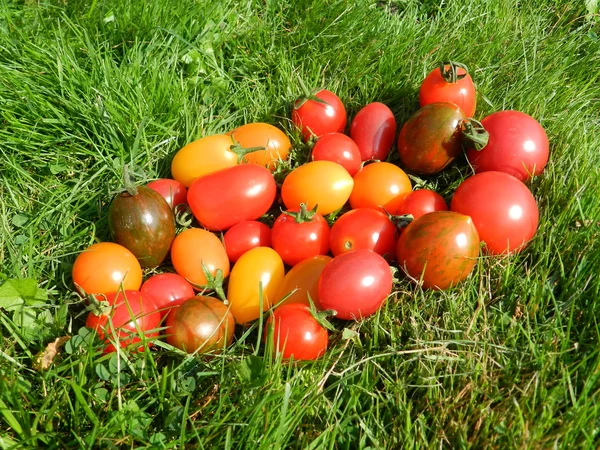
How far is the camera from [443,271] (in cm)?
233

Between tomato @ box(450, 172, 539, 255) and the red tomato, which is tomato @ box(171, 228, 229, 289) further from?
tomato @ box(450, 172, 539, 255)

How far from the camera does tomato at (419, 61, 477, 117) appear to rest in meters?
2.88

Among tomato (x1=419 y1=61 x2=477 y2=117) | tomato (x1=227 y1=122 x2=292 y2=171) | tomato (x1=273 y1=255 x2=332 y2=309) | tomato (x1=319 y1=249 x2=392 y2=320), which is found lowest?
tomato (x1=273 y1=255 x2=332 y2=309)

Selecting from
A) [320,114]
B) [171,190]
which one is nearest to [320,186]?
[320,114]

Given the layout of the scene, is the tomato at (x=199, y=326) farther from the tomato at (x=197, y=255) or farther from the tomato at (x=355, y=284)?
the tomato at (x=355, y=284)

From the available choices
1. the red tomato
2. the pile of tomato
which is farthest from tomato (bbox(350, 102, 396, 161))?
the red tomato

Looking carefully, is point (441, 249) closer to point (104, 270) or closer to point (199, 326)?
point (199, 326)

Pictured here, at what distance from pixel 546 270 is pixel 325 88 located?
1.58 meters

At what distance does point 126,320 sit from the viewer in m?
2.22

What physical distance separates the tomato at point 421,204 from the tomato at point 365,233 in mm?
111

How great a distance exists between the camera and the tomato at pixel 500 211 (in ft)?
7.99

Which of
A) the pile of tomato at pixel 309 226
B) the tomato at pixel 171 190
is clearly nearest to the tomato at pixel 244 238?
the pile of tomato at pixel 309 226

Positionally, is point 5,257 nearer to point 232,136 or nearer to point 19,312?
point 19,312

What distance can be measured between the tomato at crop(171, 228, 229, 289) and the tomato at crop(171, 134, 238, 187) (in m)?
0.36
